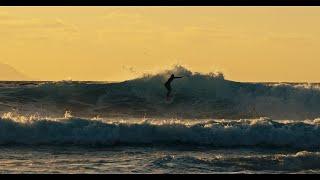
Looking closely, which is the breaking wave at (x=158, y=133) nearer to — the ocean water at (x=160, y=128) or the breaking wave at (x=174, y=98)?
the ocean water at (x=160, y=128)

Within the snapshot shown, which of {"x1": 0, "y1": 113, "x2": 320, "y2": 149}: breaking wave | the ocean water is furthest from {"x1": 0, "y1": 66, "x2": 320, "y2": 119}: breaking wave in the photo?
{"x1": 0, "y1": 113, "x2": 320, "y2": 149}: breaking wave

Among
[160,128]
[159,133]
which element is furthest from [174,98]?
[159,133]

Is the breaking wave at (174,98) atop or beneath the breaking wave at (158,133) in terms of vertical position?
atop

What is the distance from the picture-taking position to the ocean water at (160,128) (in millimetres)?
10852

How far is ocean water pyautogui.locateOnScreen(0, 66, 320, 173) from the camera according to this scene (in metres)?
10.9

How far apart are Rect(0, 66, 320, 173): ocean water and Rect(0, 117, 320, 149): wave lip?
26 mm

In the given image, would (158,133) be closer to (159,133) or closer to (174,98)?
(159,133)

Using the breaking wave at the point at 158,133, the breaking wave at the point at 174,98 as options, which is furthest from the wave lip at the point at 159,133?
the breaking wave at the point at 174,98

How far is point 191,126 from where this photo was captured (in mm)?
16641

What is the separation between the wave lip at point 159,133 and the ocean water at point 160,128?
26 mm

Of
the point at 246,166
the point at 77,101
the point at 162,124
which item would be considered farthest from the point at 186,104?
the point at 246,166

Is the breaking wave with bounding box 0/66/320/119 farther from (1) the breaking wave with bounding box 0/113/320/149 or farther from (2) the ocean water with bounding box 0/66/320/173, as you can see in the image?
(1) the breaking wave with bounding box 0/113/320/149
